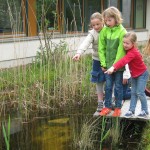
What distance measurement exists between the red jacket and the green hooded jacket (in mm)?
110

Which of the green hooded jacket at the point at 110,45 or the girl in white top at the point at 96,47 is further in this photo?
the girl in white top at the point at 96,47

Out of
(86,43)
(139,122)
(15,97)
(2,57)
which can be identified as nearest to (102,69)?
(86,43)

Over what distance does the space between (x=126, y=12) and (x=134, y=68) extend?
10677 millimetres

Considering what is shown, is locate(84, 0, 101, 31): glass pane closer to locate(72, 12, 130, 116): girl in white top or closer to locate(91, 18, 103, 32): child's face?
locate(72, 12, 130, 116): girl in white top

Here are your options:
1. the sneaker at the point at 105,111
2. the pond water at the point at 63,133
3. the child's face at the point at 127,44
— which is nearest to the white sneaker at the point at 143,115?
the pond water at the point at 63,133

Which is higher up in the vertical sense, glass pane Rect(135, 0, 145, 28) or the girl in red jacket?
glass pane Rect(135, 0, 145, 28)

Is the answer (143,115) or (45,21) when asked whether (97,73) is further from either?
(45,21)

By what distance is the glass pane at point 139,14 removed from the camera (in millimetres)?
15852

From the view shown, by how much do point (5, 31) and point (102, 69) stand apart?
16.4ft

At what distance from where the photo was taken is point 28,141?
4789 mm

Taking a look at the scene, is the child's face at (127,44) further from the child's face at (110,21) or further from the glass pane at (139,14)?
the glass pane at (139,14)

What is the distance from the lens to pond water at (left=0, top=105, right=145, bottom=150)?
459cm

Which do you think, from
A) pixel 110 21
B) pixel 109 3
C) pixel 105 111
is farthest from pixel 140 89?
pixel 109 3

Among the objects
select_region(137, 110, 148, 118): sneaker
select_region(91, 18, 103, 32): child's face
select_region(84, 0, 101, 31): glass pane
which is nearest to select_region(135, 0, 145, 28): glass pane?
select_region(84, 0, 101, 31): glass pane
